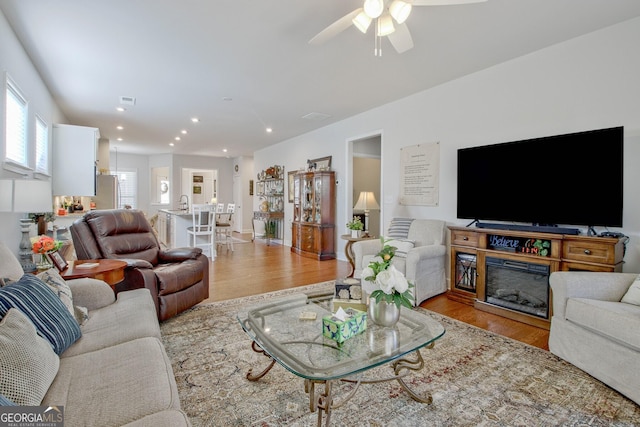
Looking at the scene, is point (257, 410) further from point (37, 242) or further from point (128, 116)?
point (128, 116)

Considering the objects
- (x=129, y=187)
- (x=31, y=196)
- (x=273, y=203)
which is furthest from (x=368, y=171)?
(x=129, y=187)

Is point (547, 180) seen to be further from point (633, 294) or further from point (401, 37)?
point (401, 37)

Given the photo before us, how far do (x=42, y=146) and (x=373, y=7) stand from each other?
14.5 ft

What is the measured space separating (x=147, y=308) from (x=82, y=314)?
346 millimetres

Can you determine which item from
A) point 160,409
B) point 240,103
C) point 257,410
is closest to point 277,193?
point 240,103

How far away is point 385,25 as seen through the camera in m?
2.27

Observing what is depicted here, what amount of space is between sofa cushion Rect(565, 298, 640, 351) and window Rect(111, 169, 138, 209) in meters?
11.9

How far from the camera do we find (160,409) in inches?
42.8

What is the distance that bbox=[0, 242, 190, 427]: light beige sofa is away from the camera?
3.43ft

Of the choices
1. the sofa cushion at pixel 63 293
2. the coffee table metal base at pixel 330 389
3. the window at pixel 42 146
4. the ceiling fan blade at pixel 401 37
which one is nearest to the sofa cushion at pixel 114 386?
the sofa cushion at pixel 63 293

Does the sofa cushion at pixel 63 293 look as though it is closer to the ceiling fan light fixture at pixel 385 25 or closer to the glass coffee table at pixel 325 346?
the glass coffee table at pixel 325 346

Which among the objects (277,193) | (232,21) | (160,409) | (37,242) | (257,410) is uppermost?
(232,21)

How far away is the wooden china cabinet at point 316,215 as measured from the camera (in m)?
6.11

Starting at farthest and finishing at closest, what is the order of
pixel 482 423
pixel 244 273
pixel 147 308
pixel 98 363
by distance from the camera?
pixel 244 273
pixel 147 308
pixel 482 423
pixel 98 363
